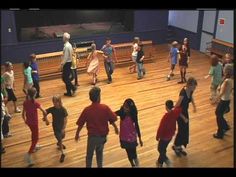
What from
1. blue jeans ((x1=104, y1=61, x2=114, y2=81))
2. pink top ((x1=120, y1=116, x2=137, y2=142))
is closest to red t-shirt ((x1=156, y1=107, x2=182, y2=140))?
pink top ((x1=120, y1=116, x2=137, y2=142))

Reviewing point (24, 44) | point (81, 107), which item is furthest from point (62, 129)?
point (24, 44)

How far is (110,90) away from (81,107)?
1366 mm

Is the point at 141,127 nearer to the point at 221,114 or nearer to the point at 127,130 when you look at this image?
the point at 221,114

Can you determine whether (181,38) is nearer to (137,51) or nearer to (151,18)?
(151,18)

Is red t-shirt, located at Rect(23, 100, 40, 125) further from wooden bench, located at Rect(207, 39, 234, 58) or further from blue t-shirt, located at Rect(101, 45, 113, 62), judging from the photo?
wooden bench, located at Rect(207, 39, 234, 58)

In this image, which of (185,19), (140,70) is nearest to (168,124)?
(140,70)

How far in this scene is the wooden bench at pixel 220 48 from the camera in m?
12.0

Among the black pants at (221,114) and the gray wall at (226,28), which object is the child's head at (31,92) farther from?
the gray wall at (226,28)

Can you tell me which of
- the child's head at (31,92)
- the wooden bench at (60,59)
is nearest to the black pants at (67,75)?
the wooden bench at (60,59)

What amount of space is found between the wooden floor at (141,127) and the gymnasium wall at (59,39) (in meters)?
1.88

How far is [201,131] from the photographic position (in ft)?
24.4

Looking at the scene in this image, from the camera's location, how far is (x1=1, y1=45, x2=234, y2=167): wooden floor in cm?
640

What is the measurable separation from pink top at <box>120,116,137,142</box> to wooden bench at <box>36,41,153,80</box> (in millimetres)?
5741

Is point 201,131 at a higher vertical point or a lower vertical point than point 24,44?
lower
